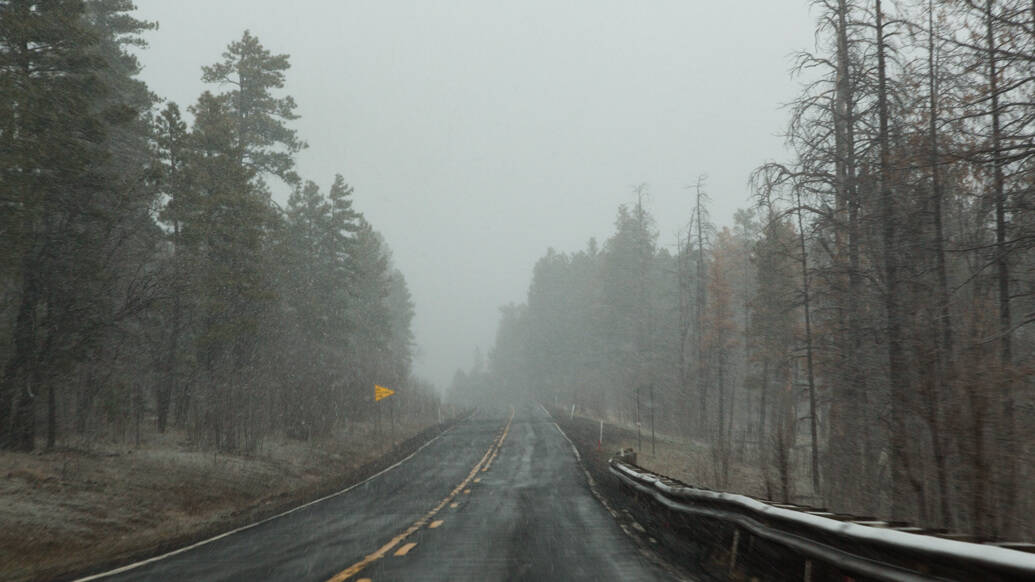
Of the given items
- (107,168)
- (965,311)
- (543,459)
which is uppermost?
(107,168)

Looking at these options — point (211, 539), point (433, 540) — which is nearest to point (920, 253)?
point (433, 540)

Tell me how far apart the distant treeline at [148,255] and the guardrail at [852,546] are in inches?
582

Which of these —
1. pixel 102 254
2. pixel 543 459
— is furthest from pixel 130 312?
pixel 543 459

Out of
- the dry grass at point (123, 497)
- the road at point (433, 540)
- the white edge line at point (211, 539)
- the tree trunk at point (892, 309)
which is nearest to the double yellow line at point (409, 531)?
the road at point (433, 540)

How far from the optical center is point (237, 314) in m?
22.1

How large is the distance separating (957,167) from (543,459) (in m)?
18.6

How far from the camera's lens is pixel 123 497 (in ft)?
43.8

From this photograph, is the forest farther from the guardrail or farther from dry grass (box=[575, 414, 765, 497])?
the guardrail

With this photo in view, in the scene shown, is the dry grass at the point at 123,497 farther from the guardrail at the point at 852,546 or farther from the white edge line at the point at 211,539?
the guardrail at the point at 852,546

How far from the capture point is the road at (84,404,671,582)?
26.8 feet

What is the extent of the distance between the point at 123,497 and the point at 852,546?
44.0 ft

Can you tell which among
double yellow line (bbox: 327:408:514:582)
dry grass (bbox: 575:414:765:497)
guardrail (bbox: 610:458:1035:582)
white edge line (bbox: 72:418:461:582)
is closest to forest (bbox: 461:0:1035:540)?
dry grass (bbox: 575:414:765:497)

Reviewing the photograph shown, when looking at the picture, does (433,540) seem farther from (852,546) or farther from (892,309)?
(892,309)

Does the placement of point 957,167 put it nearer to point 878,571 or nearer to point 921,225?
point 921,225
